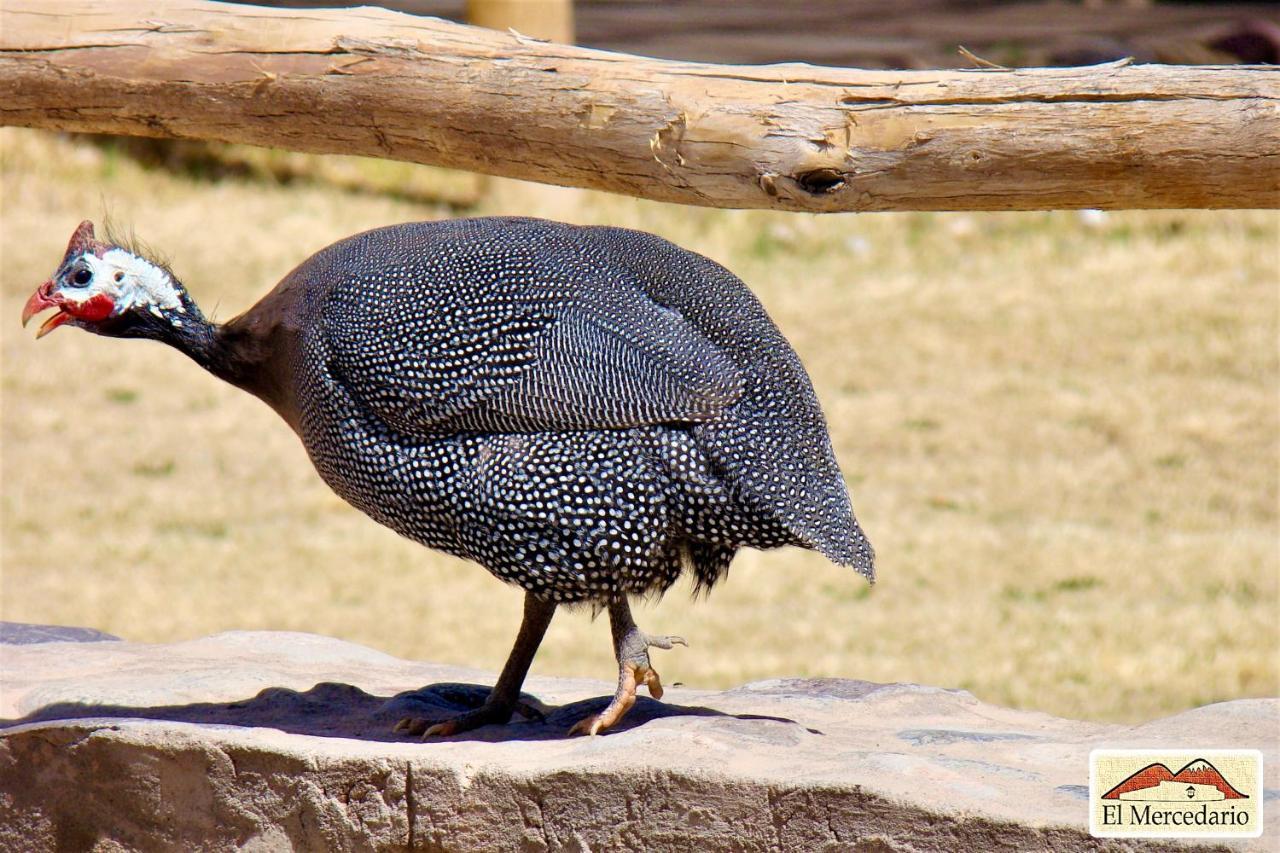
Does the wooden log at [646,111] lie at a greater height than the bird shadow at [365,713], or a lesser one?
greater

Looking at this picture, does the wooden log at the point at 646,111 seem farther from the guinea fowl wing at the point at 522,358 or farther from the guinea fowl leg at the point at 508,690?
the guinea fowl leg at the point at 508,690

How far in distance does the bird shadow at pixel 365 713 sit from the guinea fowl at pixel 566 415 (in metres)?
0.25

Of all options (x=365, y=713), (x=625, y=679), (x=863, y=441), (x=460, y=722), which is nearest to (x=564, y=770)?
(x=625, y=679)

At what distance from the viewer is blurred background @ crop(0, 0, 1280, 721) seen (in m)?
6.43

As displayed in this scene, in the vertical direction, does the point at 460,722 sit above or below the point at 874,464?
below

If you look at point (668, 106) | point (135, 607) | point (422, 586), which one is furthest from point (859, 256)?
point (668, 106)

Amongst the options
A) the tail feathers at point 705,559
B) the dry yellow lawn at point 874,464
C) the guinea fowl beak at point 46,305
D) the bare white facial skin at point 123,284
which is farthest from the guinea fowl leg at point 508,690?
the dry yellow lawn at point 874,464

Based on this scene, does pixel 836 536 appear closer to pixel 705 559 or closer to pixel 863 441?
pixel 705 559

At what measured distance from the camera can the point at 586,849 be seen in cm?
339

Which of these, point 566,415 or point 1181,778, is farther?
point 566,415

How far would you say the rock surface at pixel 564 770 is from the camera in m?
3.25
